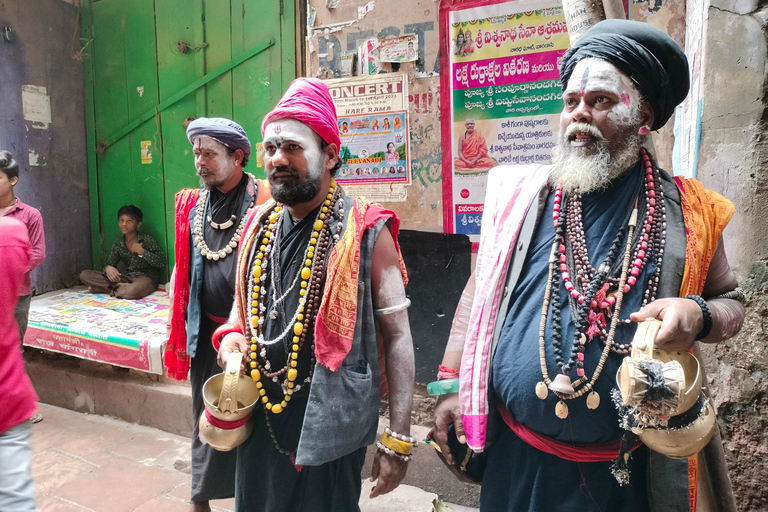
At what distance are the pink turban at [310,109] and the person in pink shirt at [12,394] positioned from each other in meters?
0.92

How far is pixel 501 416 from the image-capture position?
1.67 meters

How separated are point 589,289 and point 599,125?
1.51 feet

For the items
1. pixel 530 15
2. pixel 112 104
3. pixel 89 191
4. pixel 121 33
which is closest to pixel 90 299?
pixel 89 191

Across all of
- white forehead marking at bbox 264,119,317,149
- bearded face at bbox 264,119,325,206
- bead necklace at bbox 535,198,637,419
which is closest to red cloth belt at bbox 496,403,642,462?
bead necklace at bbox 535,198,637,419

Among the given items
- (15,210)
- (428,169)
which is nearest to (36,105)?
(15,210)

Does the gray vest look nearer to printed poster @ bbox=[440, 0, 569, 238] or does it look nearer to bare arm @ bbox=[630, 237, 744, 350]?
bare arm @ bbox=[630, 237, 744, 350]

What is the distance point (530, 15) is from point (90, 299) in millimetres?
4741

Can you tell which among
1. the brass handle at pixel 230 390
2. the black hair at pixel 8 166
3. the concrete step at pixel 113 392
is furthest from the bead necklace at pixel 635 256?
the black hair at pixel 8 166

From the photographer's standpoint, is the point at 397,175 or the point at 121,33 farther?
the point at 121,33

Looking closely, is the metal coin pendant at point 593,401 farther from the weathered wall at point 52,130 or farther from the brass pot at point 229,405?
the weathered wall at point 52,130

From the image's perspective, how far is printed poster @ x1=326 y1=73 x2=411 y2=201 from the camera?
3.56 m

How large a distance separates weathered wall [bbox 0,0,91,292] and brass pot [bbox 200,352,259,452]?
4.88 m

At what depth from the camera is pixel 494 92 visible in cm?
328

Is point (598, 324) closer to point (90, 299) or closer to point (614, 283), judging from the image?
point (614, 283)
